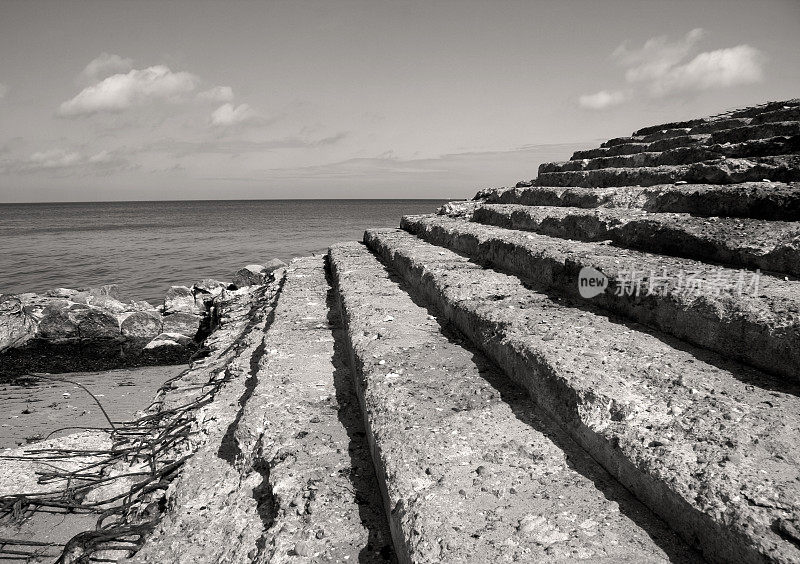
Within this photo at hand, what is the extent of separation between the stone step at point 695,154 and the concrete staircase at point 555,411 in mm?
29

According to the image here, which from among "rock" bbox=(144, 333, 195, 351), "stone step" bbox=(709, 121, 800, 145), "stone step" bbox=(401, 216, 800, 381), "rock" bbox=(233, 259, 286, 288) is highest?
Answer: "stone step" bbox=(709, 121, 800, 145)

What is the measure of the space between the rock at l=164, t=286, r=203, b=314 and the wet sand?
1.58 meters

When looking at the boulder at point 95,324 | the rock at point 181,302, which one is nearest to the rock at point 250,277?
the rock at point 181,302

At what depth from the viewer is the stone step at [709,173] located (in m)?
2.83

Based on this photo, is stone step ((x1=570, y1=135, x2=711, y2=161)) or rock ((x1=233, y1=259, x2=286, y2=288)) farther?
rock ((x1=233, y1=259, x2=286, y2=288))

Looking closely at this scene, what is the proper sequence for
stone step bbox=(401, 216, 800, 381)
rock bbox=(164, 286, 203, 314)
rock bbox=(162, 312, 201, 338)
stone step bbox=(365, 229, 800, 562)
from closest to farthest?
stone step bbox=(365, 229, 800, 562) < stone step bbox=(401, 216, 800, 381) < rock bbox=(162, 312, 201, 338) < rock bbox=(164, 286, 203, 314)

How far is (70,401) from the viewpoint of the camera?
4945 millimetres

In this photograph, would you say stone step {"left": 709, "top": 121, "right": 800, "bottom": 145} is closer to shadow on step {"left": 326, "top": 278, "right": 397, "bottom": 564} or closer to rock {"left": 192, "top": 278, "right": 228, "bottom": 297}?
shadow on step {"left": 326, "top": 278, "right": 397, "bottom": 564}

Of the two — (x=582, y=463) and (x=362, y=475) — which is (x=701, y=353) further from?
(x=362, y=475)

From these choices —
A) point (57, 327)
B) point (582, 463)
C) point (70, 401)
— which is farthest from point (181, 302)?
point (582, 463)

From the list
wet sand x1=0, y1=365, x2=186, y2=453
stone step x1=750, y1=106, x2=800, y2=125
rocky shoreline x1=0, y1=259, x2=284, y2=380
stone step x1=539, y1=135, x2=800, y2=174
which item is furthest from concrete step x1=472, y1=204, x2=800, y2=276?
rocky shoreline x1=0, y1=259, x2=284, y2=380

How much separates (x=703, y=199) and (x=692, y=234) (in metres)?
0.52

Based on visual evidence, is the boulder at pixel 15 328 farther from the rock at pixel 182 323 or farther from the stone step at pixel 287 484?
the stone step at pixel 287 484

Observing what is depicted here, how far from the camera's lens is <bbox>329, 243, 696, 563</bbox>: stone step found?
1.14 m
